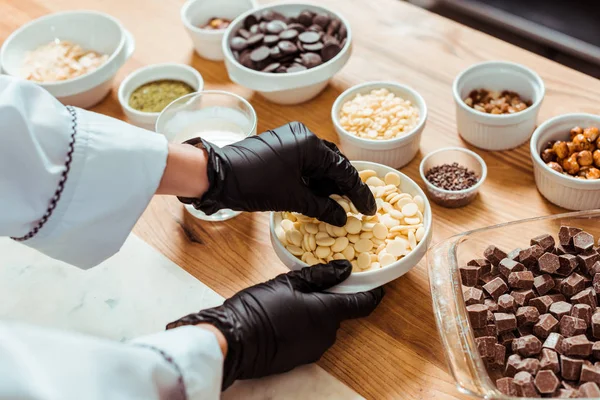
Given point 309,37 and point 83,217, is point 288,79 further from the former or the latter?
point 83,217

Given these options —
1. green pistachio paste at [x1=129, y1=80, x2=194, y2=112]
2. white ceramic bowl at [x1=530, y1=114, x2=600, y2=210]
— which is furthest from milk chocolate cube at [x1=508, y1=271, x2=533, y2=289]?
green pistachio paste at [x1=129, y1=80, x2=194, y2=112]

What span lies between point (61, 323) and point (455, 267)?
74cm

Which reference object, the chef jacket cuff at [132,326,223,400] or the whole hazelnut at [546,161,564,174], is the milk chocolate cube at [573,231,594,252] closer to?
the whole hazelnut at [546,161,564,174]

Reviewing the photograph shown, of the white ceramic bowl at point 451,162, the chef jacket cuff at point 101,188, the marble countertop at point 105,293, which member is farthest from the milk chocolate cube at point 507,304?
the chef jacket cuff at point 101,188

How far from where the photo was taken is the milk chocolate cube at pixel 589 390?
916 mm

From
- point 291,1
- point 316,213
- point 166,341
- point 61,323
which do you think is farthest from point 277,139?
point 291,1

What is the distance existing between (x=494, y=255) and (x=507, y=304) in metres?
0.11

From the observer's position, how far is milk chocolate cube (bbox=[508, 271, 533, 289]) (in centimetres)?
111

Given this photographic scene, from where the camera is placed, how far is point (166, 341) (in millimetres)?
962

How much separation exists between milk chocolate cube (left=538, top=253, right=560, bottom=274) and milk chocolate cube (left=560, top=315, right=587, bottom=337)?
101 millimetres

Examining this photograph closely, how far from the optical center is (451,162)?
1413 mm

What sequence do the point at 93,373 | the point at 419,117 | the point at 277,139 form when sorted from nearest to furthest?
the point at 93,373, the point at 277,139, the point at 419,117

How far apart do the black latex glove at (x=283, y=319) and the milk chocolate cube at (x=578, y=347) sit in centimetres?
33

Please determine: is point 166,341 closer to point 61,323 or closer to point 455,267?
point 61,323
